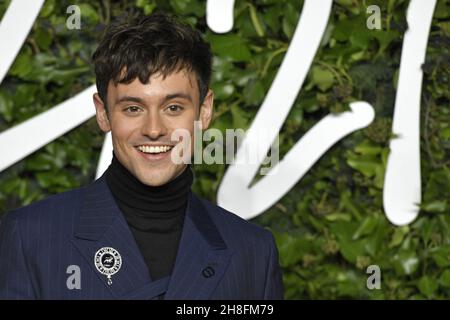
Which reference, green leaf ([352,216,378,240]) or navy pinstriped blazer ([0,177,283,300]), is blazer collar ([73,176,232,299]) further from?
green leaf ([352,216,378,240])

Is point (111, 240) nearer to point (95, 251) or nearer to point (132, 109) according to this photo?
point (95, 251)

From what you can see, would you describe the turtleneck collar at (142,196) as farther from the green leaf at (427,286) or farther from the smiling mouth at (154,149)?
the green leaf at (427,286)

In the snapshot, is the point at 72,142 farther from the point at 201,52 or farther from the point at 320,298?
the point at 201,52

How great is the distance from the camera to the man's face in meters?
1.40

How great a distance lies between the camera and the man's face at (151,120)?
140cm

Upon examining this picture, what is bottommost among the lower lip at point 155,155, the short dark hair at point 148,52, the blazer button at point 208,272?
the blazer button at point 208,272

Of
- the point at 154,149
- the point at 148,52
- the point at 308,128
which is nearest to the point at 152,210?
the point at 154,149

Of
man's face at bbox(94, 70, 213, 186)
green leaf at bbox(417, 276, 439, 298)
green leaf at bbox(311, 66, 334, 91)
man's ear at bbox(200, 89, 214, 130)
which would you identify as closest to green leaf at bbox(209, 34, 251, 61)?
green leaf at bbox(311, 66, 334, 91)

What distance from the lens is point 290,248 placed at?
2707 mm

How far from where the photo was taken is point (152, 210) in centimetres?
149

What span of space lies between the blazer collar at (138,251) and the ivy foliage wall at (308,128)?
1190 mm

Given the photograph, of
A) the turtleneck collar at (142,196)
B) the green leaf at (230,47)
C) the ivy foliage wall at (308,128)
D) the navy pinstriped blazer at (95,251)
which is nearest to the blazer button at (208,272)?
the navy pinstriped blazer at (95,251)

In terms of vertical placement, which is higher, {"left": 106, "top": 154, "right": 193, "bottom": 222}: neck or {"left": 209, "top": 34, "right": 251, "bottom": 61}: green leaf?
{"left": 209, "top": 34, "right": 251, "bottom": 61}: green leaf

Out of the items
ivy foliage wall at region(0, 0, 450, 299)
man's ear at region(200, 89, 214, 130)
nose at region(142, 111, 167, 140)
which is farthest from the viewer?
ivy foliage wall at region(0, 0, 450, 299)
